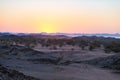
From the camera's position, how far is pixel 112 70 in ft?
108

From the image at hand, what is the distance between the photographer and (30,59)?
137 ft

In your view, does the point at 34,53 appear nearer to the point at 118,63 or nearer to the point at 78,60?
the point at 78,60

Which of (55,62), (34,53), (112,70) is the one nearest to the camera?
(112,70)

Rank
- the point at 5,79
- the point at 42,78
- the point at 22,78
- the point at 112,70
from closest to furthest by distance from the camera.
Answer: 1. the point at 5,79
2. the point at 22,78
3. the point at 42,78
4. the point at 112,70

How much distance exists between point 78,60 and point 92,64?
3521mm

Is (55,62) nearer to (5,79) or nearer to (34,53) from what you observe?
(34,53)

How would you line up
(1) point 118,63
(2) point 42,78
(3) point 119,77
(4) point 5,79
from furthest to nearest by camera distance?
(1) point 118,63
(3) point 119,77
(2) point 42,78
(4) point 5,79

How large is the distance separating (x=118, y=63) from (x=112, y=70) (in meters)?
2.67

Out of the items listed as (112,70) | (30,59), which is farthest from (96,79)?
(30,59)

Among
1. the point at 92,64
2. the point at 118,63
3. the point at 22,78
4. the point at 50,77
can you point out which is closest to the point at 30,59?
the point at 92,64

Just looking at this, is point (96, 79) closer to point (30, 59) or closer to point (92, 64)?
point (92, 64)

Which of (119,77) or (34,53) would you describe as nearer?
(119,77)

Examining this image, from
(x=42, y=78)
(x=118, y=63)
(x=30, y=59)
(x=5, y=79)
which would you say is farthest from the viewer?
(x=30, y=59)

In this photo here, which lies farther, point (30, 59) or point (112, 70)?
point (30, 59)
